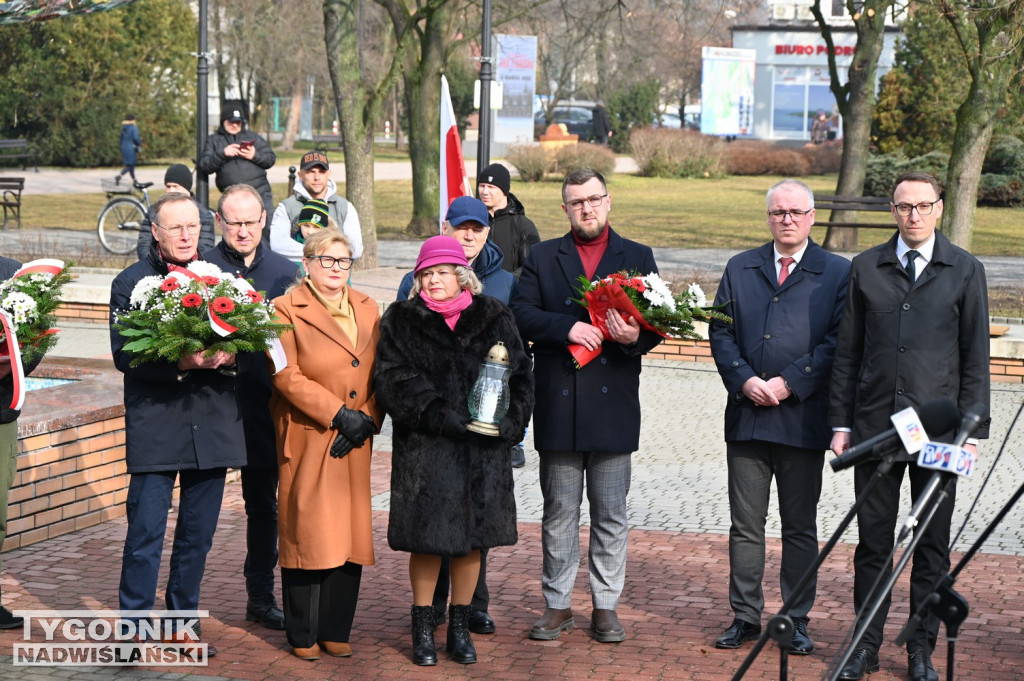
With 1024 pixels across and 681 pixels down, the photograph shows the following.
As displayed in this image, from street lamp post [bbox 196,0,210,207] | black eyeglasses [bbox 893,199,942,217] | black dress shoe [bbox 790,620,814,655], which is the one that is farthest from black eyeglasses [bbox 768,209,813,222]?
street lamp post [bbox 196,0,210,207]

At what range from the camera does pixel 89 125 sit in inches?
1614

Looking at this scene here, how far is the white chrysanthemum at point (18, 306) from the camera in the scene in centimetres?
552

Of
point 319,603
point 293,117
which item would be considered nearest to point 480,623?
point 319,603

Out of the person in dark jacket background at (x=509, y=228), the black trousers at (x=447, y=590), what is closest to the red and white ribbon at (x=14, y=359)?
the black trousers at (x=447, y=590)

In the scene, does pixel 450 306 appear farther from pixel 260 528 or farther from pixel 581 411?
pixel 260 528

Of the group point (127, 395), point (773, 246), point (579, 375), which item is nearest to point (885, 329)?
point (773, 246)

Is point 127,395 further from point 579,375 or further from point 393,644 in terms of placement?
point 579,375

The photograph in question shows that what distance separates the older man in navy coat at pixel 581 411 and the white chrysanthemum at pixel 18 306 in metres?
2.17

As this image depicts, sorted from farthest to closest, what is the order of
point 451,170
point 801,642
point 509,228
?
1. point 509,228
2. point 451,170
3. point 801,642

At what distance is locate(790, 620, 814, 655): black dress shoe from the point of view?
574cm

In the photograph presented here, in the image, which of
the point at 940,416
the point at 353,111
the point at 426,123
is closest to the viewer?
the point at 940,416

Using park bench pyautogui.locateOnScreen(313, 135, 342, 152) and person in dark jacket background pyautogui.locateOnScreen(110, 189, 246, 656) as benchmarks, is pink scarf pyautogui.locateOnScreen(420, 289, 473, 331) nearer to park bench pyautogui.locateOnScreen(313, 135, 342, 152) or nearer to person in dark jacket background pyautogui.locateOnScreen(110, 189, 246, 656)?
person in dark jacket background pyautogui.locateOnScreen(110, 189, 246, 656)

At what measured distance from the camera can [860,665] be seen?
5.41 meters

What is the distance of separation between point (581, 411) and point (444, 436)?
0.70 meters
